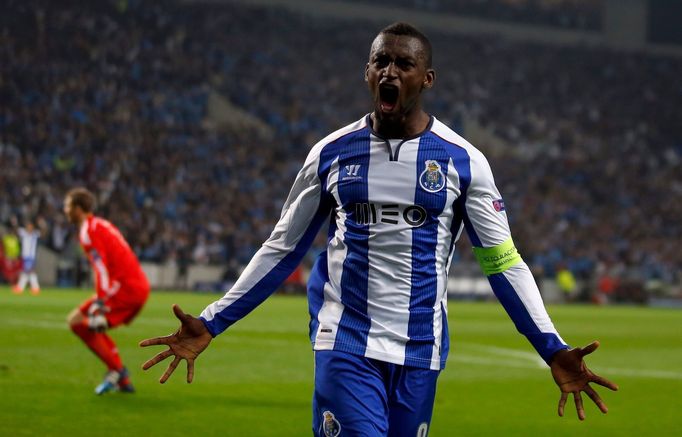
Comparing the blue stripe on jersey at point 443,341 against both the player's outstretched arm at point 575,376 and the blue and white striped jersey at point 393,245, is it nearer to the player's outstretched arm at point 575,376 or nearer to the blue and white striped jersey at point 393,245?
the blue and white striped jersey at point 393,245

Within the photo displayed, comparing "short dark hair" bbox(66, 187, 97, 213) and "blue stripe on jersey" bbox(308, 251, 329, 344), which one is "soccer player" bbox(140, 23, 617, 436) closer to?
"blue stripe on jersey" bbox(308, 251, 329, 344)

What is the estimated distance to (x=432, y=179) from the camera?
15.3ft

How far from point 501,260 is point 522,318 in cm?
25

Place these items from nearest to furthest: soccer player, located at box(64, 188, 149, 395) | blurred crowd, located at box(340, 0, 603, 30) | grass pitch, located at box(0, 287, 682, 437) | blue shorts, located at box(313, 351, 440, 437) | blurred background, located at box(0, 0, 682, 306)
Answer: blue shorts, located at box(313, 351, 440, 437) → grass pitch, located at box(0, 287, 682, 437) → soccer player, located at box(64, 188, 149, 395) → blurred background, located at box(0, 0, 682, 306) → blurred crowd, located at box(340, 0, 603, 30)

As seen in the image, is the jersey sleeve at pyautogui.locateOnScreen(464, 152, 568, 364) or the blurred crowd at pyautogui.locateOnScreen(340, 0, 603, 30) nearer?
the jersey sleeve at pyautogui.locateOnScreen(464, 152, 568, 364)

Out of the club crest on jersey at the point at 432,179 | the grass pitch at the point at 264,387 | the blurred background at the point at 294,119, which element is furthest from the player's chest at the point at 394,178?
the blurred background at the point at 294,119

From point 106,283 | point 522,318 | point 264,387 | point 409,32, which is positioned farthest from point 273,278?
point 264,387

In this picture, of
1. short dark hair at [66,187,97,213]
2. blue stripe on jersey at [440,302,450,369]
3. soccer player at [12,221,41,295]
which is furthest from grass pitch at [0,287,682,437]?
soccer player at [12,221,41,295]

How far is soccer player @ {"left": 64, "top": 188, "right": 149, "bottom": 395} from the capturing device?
35.6 feet

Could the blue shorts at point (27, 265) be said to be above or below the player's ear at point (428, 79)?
below

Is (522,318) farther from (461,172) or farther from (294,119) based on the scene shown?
(294,119)

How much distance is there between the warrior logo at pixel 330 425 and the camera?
4465 mm

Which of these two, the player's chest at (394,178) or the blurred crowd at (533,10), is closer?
the player's chest at (394,178)

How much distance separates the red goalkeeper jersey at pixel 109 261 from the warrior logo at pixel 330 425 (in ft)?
22.4
